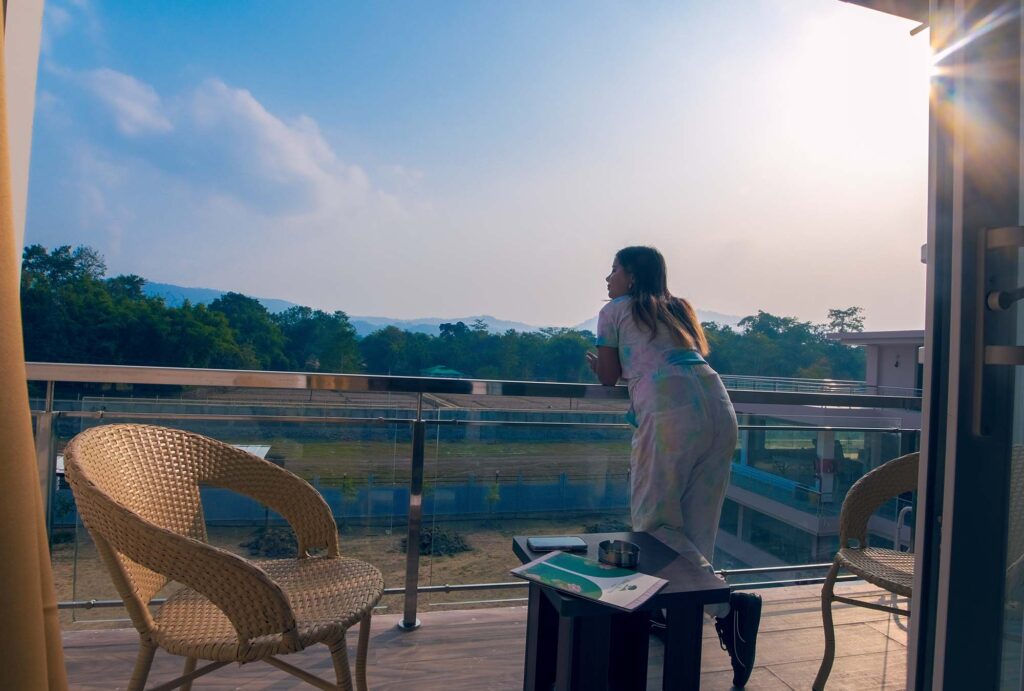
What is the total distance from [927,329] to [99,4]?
29887 millimetres

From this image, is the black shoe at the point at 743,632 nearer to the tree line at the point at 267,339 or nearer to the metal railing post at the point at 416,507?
the metal railing post at the point at 416,507

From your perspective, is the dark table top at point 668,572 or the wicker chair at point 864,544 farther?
the wicker chair at point 864,544

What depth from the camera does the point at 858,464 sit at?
3.48 meters

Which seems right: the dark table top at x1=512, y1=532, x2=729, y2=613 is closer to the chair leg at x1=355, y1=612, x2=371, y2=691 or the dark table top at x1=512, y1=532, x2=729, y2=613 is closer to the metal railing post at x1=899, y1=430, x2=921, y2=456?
the chair leg at x1=355, y1=612, x2=371, y2=691

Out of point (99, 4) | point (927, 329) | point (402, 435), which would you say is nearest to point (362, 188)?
point (99, 4)

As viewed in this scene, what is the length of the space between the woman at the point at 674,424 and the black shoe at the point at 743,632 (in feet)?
0.06

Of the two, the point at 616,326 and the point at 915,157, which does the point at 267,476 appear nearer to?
the point at 616,326

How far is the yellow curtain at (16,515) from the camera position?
0.82 meters

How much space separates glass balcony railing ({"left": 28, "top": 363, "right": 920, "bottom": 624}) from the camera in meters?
2.50

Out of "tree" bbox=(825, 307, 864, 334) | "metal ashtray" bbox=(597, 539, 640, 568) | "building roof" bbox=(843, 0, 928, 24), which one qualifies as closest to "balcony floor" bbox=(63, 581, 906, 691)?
"metal ashtray" bbox=(597, 539, 640, 568)

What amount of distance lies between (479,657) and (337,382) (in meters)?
1.25

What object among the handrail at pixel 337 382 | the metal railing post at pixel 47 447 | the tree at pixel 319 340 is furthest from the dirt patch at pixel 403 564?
the tree at pixel 319 340

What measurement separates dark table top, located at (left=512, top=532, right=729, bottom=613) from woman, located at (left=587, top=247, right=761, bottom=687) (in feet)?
1.63

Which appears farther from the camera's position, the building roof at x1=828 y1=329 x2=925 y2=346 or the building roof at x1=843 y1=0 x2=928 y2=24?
the building roof at x1=828 y1=329 x2=925 y2=346
